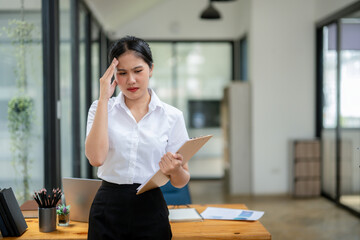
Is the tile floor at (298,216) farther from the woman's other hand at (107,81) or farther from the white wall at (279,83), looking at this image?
the woman's other hand at (107,81)

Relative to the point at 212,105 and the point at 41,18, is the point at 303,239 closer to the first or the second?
the point at 41,18

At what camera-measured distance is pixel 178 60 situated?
835 cm

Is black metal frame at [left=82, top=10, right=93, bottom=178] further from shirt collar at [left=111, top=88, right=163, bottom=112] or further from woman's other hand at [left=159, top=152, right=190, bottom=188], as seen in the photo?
woman's other hand at [left=159, top=152, right=190, bottom=188]

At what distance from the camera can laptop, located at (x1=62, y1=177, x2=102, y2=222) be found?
214 cm

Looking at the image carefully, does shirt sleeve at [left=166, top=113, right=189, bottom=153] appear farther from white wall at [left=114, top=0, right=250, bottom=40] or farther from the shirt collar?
white wall at [left=114, top=0, right=250, bottom=40]

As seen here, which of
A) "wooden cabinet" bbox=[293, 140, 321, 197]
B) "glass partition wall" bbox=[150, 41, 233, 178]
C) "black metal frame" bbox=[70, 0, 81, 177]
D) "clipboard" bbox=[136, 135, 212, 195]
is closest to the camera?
"clipboard" bbox=[136, 135, 212, 195]

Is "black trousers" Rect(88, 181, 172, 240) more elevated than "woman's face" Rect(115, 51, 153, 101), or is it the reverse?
"woman's face" Rect(115, 51, 153, 101)

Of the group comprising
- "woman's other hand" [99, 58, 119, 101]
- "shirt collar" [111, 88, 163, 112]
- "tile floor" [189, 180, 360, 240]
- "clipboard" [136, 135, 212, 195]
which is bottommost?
"tile floor" [189, 180, 360, 240]

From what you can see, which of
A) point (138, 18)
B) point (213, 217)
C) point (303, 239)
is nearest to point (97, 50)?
point (138, 18)

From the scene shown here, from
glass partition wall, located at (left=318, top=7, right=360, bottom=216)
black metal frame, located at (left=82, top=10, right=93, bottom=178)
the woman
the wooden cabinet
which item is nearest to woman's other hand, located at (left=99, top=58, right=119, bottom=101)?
the woman

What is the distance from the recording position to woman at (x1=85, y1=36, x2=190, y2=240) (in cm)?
161

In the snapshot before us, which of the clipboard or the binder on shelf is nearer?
the clipboard

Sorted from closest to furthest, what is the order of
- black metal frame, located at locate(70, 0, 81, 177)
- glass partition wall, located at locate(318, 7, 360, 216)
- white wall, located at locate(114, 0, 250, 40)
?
black metal frame, located at locate(70, 0, 81, 177), glass partition wall, located at locate(318, 7, 360, 216), white wall, located at locate(114, 0, 250, 40)

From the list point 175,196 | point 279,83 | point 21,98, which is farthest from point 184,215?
point 279,83
